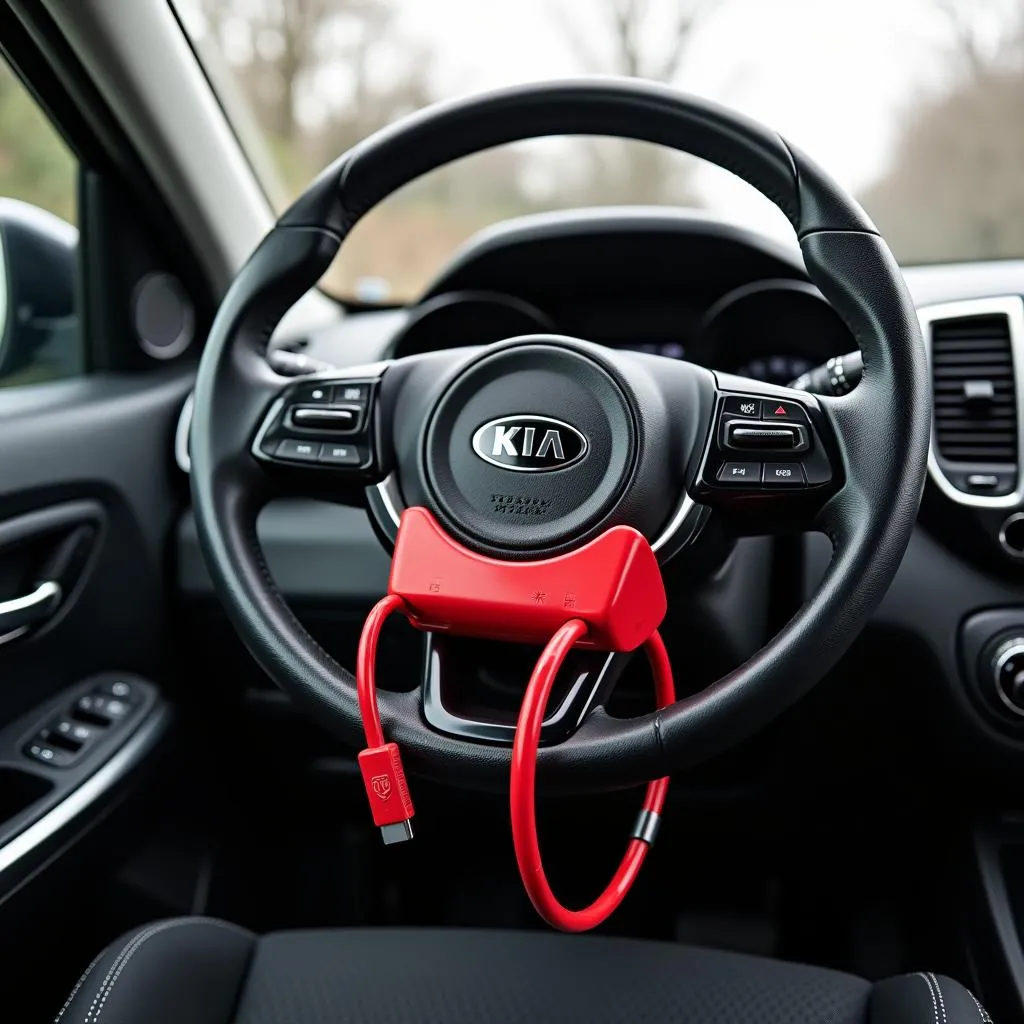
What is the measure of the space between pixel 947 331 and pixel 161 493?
0.93 meters

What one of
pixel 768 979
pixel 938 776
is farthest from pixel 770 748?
pixel 768 979

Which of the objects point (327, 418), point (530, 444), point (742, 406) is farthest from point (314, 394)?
point (742, 406)

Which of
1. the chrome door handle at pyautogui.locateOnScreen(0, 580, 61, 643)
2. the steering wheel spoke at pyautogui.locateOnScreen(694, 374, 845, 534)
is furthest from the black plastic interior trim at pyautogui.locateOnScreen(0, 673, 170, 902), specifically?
the steering wheel spoke at pyautogui.locateOnScreen(694, 374, 845, 534)

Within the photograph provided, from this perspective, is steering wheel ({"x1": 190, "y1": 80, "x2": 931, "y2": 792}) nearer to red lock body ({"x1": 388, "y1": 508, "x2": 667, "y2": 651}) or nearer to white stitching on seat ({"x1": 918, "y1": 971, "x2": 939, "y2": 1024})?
red lock body ({"x1": 388, "y1": 508, "x2": 667, "y2": 651})

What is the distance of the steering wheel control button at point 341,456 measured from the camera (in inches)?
35.2

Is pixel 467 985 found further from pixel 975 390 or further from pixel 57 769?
pixel 975 390

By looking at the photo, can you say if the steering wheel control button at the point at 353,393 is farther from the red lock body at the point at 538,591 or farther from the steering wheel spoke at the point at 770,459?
the steering wheel spoke at the point at 770,459

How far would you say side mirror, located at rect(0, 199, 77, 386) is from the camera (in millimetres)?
1387

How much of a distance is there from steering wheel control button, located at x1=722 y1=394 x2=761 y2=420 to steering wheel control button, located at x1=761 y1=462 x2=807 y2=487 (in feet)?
0.14

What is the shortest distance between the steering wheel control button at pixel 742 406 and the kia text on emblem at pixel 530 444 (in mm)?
111

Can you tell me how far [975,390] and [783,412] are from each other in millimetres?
390

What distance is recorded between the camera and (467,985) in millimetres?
889

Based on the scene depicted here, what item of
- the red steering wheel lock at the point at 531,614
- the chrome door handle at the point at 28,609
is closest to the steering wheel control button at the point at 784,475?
the red steering wheel lock at the point at 531,614

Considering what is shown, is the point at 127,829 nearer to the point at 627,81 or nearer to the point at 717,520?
the point at 717,520
